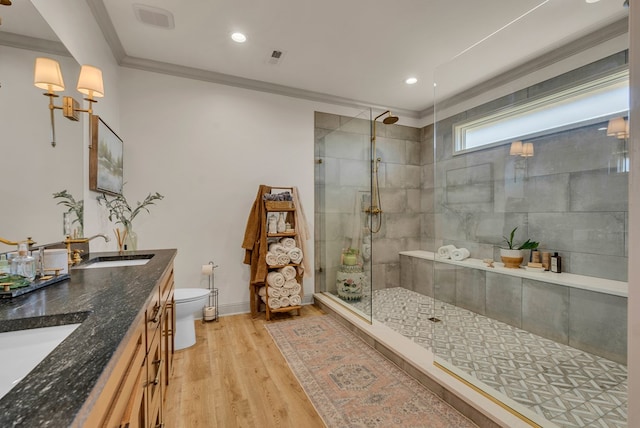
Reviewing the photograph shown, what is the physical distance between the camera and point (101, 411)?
57cm

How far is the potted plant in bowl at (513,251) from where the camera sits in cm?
273

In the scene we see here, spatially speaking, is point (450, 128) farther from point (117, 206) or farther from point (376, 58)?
point (117, 206)

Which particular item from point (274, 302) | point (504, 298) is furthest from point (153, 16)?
point (504, 298)

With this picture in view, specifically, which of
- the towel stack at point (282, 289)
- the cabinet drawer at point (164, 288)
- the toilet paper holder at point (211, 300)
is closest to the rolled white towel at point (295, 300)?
the towel stack at point (282, 289)

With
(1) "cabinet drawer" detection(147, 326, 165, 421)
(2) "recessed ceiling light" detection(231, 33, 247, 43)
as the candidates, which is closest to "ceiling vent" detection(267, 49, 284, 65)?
(2) "recessed ceiling light" detection(231, 33, 247, 43)

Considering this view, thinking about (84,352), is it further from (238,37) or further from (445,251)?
(445,251)

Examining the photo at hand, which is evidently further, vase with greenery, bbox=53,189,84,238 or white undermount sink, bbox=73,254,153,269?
white undermount sink, bbox=73,254,153,269

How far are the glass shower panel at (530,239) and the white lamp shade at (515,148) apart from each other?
1cm

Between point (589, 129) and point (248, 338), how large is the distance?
328cm

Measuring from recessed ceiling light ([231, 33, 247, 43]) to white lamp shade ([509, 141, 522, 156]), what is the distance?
268 centimetres

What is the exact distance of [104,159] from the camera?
2.15m

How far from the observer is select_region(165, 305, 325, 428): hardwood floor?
5.34 feet

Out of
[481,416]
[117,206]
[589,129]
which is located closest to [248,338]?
[117,206]

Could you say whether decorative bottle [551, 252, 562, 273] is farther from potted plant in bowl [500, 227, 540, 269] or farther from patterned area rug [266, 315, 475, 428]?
patterned area rug [266, 315, 475, 428]
